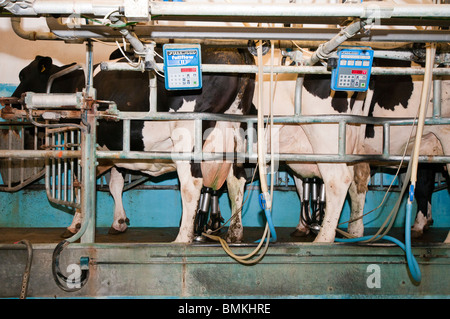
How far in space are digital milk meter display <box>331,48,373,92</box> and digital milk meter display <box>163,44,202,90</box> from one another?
2.83ft

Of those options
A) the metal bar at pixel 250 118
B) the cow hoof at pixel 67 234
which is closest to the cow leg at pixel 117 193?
the cow hoof at pixel 67 234

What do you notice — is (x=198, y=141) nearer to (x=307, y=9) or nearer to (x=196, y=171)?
(x=196, y=171)

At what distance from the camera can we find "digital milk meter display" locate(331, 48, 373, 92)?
8.26ft

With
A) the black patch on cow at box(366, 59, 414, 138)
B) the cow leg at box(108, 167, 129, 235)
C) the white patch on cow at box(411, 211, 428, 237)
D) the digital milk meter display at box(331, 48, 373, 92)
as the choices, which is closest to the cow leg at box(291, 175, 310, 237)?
the white patch on cow at box(411, 211, 428, 237)

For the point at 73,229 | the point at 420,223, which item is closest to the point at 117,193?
the point at 73,229

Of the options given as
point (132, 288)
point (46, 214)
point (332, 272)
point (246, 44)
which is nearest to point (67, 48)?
point (46, 214)

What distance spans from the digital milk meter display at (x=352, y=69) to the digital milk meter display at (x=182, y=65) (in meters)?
0.86

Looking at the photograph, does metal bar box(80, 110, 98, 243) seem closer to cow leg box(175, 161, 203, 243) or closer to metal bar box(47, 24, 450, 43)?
metal bar box(47, 24, 450, 43)

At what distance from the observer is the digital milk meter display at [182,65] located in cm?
248

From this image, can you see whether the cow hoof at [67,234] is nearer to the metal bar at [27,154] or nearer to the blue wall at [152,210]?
the blue wall at [152,210]

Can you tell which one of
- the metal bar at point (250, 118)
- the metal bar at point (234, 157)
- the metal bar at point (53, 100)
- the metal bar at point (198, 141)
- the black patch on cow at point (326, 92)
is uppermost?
the black patch on cow at point (326, 92)

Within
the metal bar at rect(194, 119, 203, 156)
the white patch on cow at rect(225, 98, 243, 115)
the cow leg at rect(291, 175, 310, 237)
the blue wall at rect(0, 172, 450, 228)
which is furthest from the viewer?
the blue wall at rect(0, 172, 450, 228)

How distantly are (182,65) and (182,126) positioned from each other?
948 millimetres

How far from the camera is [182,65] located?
2.50 meters
